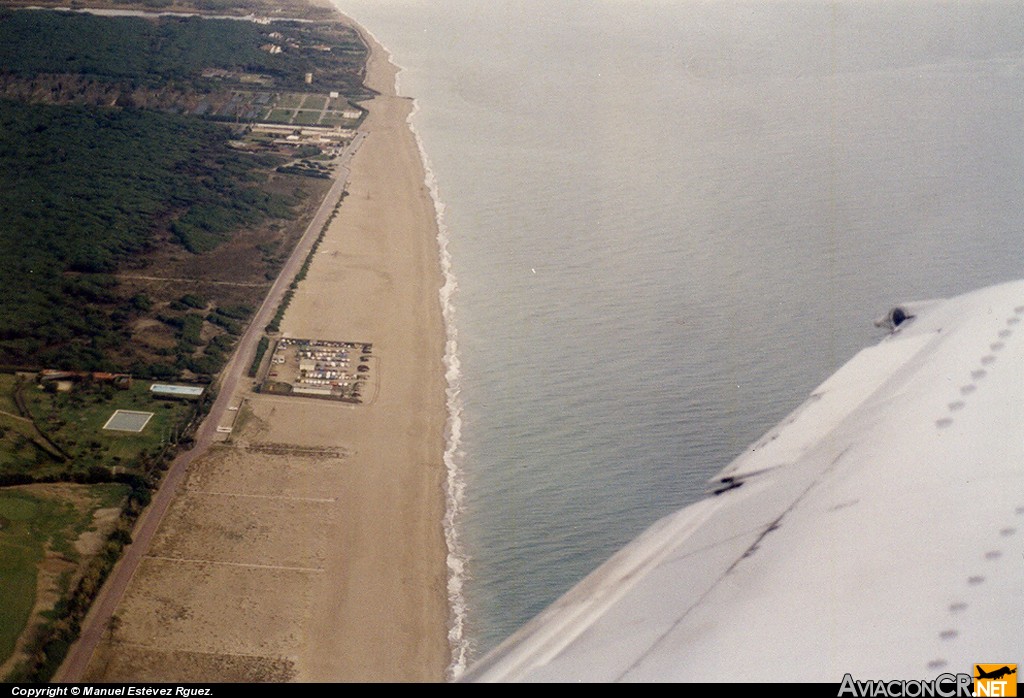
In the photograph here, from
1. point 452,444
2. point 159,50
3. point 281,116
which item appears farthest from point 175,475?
point 159,50

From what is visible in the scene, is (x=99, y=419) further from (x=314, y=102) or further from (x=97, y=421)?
(x=314, y=102)

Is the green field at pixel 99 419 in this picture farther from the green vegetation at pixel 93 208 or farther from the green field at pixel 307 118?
the green field at pixel 307 118

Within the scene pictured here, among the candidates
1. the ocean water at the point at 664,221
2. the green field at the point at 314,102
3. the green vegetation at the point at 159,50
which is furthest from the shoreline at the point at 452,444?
the green vegetation at the point at 159,50

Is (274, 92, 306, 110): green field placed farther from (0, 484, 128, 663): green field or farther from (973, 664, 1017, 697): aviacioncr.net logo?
(973, 664, 1017, 697): aviacioncr.net logo

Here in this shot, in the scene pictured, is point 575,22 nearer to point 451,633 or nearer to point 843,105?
point 843,105

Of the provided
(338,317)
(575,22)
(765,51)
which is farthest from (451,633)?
(575,22)

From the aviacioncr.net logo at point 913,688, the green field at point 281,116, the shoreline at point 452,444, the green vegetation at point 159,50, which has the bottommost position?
the shoreline at point 452,444
